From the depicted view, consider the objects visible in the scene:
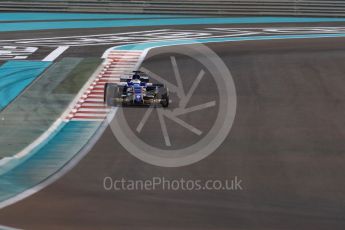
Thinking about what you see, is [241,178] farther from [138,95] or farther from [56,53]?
[56,53]

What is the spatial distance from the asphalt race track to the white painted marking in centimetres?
671

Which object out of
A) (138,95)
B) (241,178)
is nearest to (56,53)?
(138,95)

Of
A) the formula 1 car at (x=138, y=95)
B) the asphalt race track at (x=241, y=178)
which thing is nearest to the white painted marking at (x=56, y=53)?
the formula 1 car at (x=138, y=95)

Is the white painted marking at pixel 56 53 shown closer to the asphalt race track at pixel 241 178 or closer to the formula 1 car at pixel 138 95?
the formula 1 car at pixel 138 95

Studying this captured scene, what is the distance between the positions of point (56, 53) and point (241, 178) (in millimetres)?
12945

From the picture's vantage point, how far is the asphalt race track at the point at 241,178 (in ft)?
27.2

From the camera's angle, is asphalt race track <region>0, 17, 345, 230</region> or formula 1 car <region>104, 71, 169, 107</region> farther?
formula 1 car <region>104, 71, 169, 107</region>

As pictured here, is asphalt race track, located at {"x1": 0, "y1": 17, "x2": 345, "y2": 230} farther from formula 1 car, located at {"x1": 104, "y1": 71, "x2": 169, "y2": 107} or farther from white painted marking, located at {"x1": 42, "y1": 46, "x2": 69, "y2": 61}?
white painted marking, located at {"x1": 42, "y1": 46, "x2": 69, "y2": 61}

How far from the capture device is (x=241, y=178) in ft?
32.4

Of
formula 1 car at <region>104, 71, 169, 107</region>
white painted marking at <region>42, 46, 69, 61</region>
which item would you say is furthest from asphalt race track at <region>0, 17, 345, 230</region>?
white painted marking at <region>42, 46, 69, 61</region>

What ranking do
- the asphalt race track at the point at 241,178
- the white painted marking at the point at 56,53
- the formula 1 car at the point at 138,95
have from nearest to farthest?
the asphalt race track at the point at 241,178 < the formula 1 car at the point at 138,95 < the white painted marking at the point at 56,53

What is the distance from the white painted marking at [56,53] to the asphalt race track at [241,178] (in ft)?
22.0

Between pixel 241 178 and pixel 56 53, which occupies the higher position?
pixel 56 53

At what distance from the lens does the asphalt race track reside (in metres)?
8.29
